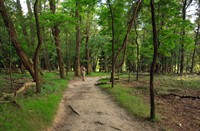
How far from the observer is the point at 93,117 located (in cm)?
718

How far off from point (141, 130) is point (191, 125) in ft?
8.93

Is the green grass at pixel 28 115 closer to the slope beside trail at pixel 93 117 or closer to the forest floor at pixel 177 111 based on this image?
the slope beside trail at pixel 93 117

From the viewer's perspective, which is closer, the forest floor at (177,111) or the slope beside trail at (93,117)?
the slope beside trail at (93,117)

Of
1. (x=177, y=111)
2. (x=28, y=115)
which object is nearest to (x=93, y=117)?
(x=28, y=115)

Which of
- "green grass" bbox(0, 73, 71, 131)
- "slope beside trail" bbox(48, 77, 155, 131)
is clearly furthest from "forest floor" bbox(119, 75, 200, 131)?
"green grass" bbox(0, 73, 71, 131)

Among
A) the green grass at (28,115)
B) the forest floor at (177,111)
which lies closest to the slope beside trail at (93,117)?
the green grass at (28,115)

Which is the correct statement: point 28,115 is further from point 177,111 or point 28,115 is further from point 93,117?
point 177,111

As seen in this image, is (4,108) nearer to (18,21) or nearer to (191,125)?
(18,21)

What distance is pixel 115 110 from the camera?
325 inches

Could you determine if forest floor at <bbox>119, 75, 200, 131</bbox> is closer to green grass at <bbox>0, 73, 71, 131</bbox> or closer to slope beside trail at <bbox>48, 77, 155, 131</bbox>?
slope beside trail at <bbox>48, 77, 155, 131</bbox>

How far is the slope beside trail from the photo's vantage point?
630cm

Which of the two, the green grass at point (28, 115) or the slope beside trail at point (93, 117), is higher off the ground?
the green grass at point (28, 115)

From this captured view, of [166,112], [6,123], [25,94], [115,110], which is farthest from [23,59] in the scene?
[166,112]

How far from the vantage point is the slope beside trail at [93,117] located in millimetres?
6297
